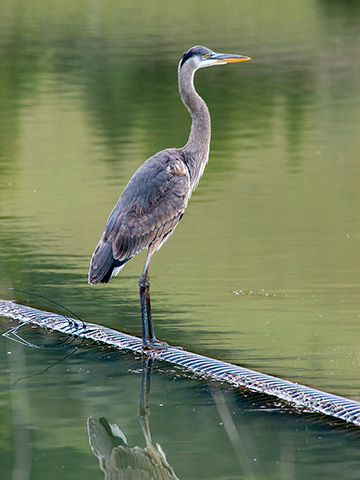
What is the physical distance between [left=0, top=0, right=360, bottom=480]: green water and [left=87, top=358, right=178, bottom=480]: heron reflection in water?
53mm

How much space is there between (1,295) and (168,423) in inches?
107

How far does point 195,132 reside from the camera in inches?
269

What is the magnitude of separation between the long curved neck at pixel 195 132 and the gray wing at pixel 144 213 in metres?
0.26

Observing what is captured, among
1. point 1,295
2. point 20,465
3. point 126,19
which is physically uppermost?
point 20,465

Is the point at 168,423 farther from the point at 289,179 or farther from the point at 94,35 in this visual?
the point at 94,35

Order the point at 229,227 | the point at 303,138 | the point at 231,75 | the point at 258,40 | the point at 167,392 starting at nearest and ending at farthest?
the point at 167,392 < the point at 229,227 < the point at 303,138 < the point at 231,75 < the point at 258,40

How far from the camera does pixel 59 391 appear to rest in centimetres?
545

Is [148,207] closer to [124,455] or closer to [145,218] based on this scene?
[145,218]

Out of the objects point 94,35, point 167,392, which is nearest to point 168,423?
point 167,392

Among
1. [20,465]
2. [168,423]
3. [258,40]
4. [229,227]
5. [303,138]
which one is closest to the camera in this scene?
[20,465]

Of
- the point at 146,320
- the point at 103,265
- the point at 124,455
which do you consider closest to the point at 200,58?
the point at 103,265

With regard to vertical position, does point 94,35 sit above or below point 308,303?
below

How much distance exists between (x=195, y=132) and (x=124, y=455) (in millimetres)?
2737

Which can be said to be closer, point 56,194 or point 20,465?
point 20,465
